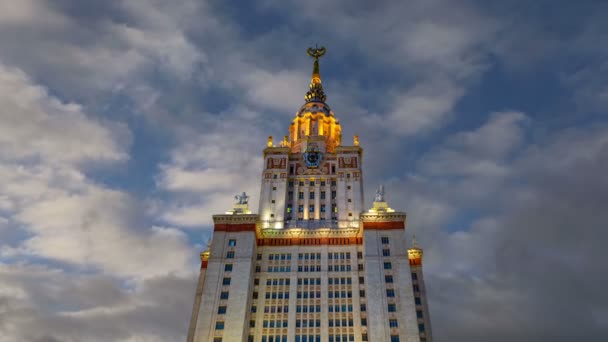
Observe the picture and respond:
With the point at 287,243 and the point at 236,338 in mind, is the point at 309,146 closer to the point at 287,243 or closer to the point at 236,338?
the point at 287,243

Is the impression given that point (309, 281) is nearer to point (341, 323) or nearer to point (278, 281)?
point (278, 281)

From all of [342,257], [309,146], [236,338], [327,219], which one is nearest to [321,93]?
[309,146]

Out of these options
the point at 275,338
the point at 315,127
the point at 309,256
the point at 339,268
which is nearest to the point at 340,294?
the point at 339,268

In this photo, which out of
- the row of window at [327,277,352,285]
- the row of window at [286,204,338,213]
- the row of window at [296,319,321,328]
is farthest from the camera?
the row of window at [286,204,338,213]

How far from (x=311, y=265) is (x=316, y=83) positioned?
6654 centimetres

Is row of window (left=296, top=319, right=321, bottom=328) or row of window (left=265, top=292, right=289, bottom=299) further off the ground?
row of window (left=265, top=292, right=289, bottom=299)

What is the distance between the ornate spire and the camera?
14875 centimetres

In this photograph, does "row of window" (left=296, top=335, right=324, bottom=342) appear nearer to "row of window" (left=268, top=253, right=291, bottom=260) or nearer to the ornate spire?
"row of window" (left=268, top=253, right=291, bottom=260)

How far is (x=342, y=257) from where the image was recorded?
108 metres

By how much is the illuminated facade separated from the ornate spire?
78.2 feet

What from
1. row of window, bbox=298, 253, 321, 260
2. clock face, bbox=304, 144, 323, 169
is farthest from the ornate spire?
row of window, bbox=298, 253, 321, 260

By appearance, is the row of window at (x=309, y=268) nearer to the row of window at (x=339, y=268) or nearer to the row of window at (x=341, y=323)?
the row of window at (x=339, y=268)

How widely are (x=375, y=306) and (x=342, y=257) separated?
48.3ft

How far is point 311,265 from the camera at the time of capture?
107 meters
